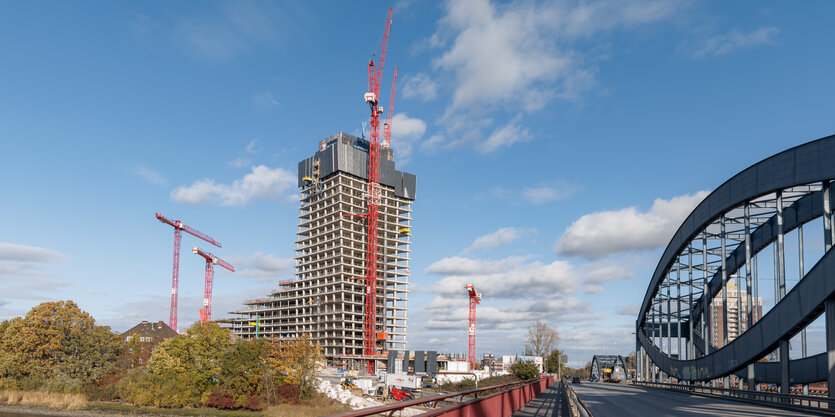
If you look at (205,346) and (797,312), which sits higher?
→ (797,312)

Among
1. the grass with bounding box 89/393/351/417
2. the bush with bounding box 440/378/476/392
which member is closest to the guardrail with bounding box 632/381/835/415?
the bush with bounding box 440/378/476/392

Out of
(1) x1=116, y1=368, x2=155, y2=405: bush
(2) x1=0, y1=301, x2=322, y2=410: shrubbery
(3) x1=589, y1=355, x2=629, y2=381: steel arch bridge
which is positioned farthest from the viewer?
(3) x1=589, y1=355, x2=629, y2=381: steel arch bridge

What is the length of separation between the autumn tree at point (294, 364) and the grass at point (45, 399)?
25276 millimetres

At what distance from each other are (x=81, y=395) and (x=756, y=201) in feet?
270

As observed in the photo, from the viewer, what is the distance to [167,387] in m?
76.9

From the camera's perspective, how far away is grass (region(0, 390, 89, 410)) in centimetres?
7469

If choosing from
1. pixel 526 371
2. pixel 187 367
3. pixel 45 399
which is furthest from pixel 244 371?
pixel 526 371

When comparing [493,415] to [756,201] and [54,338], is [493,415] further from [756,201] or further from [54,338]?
[54,338]

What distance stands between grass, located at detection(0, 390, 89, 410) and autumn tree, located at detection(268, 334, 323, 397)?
25.3 m

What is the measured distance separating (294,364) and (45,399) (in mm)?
32801

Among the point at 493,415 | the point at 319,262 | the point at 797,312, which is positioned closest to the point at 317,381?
the point at 797,312

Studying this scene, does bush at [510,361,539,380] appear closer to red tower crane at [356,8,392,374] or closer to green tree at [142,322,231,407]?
green tree at [142,322,231,407]

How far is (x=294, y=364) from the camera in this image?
2955 inches

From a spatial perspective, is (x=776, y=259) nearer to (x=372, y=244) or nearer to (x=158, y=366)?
(x=158, y=366)
